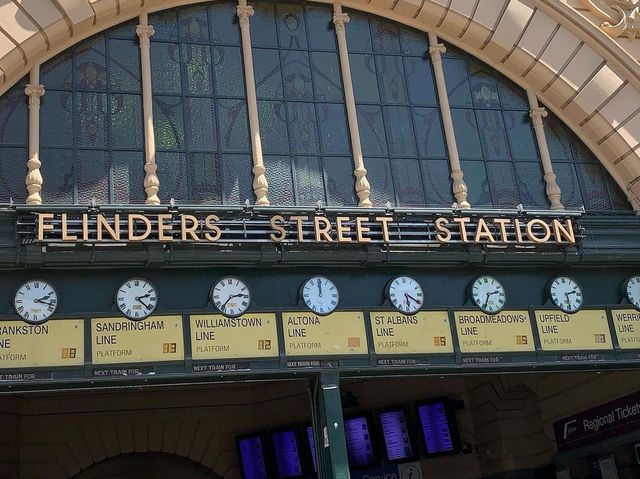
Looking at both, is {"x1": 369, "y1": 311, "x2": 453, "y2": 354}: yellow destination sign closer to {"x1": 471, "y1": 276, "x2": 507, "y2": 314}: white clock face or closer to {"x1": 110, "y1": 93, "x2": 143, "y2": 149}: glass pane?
{"x1": 471, "y1": 276, "x2": 507, "y2": 314}: white clock face

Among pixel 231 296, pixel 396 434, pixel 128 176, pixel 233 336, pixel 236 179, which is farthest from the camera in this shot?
pixel 396 434

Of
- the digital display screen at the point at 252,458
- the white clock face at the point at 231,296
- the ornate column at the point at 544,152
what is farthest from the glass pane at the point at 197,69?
the digital display screen at the point at 252,458

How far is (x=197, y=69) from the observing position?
61.9 feet

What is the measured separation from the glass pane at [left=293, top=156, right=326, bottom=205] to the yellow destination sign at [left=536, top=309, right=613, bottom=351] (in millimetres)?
4756

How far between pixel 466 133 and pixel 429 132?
82cm

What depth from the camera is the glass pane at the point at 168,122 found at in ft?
59.4

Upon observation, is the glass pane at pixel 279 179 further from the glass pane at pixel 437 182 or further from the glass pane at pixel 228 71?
the glass pane at pixel 437 182

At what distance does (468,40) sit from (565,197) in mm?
3816

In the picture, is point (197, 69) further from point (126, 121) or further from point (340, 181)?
point (340, 181)

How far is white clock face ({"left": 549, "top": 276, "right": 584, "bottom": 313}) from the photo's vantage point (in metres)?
18.8

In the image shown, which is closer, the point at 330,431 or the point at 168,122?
the point at 330,431

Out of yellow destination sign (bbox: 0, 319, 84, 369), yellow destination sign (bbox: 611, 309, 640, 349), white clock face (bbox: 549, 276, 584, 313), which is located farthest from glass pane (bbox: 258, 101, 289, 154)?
yellow destination sign (bbox: 611, 309, 640, 349)

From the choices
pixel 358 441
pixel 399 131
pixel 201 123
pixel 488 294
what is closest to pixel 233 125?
pixel 201 123

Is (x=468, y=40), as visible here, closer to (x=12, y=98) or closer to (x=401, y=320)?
(x=401, y=320)
